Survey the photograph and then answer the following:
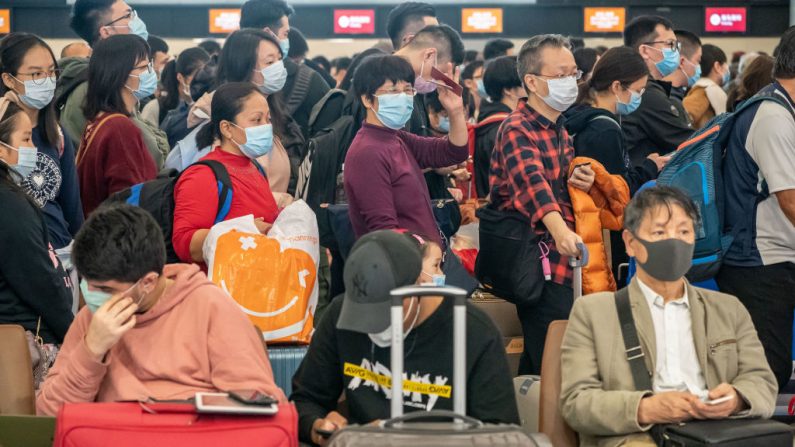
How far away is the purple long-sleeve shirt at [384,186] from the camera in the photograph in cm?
510

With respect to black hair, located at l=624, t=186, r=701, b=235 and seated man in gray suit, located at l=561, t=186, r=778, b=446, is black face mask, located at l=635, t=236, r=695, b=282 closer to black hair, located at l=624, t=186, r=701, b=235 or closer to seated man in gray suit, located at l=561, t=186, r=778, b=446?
seated man in gray suit, located at l=561, t=186, r=778, b=446

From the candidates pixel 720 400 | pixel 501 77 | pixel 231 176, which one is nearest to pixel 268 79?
pixel 231 176

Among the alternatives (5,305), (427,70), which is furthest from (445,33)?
(5,305)

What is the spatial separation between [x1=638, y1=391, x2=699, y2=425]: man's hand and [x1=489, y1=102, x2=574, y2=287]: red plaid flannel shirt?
144 cm

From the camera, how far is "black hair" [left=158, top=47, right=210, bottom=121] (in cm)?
803

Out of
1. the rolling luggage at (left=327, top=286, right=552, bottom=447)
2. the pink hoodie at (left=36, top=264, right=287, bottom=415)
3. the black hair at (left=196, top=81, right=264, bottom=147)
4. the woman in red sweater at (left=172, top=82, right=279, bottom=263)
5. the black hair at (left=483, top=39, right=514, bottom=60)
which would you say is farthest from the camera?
the black hair at (left=483, top=39, right=514, bottom=60)

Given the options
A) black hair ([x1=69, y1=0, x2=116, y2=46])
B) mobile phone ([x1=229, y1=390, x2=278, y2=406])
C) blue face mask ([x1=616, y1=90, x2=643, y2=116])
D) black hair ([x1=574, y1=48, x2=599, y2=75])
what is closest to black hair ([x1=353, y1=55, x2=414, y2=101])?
blue face mask ([x1=616, y1=90, x2=643, y2=116])

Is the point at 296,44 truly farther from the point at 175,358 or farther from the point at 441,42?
the point at 175,358

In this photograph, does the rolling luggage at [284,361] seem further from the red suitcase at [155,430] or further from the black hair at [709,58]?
the black hair at [709,58]

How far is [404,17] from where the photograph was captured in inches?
277

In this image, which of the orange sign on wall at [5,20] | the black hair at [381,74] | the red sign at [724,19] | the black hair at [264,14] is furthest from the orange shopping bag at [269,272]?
the red sign at [724,19]

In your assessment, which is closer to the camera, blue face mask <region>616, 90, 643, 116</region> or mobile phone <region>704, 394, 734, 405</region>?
mobile phone <region>704, 394, 734, 405</region>

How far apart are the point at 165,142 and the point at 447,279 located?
6.50 ft

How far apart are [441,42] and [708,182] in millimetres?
1772
